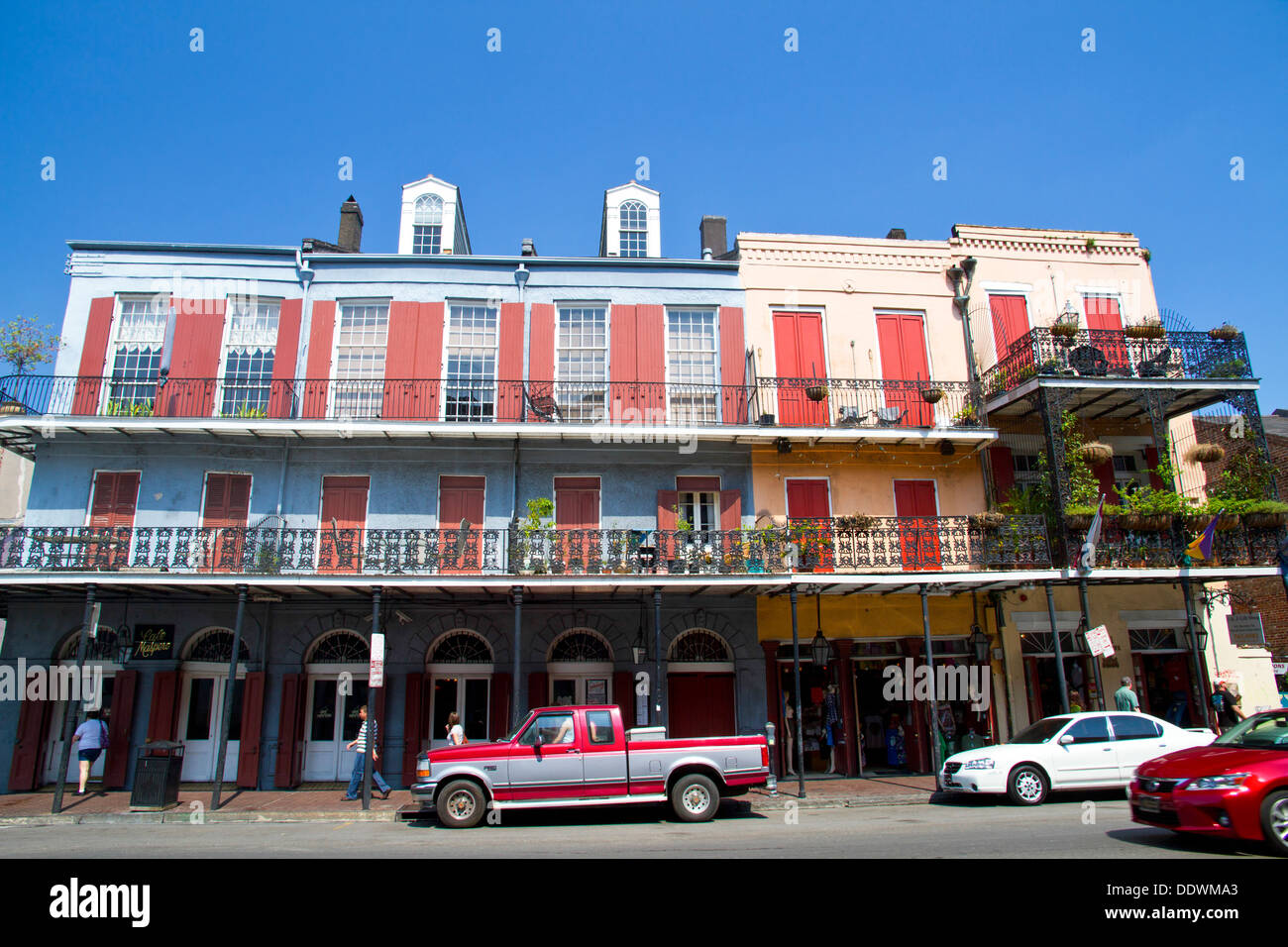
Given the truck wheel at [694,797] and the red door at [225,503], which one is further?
the red door at [225,503]

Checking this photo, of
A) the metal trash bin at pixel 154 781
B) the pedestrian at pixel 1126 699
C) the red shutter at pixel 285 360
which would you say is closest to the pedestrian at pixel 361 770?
the metal trash bin at pixel 154 781

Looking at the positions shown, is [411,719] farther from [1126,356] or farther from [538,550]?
[1126,356]

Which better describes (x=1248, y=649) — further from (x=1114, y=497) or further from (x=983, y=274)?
(x=983, y=274)

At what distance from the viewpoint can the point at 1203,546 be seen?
54.1 feet

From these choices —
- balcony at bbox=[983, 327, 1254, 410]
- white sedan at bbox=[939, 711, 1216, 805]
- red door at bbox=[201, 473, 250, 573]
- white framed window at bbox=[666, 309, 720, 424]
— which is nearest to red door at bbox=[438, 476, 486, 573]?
red door at bbox=[201, 473, 250, 573]

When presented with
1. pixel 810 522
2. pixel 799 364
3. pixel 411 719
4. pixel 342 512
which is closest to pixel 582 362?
pixel 799 364

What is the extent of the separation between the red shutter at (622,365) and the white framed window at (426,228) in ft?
16.8

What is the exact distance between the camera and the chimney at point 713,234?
69.6 feet

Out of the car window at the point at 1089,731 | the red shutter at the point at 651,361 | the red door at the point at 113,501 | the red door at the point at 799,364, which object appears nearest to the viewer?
the car window at the point at 1089,731

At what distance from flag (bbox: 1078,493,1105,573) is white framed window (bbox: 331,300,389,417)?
15.8 m

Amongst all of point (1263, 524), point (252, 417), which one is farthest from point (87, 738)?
point (1263, 524)

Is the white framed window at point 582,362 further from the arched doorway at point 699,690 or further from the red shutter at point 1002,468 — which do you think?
the red shutter at point 1002,468

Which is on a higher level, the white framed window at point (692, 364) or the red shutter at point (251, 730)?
the white framed window at point (692, 364)
